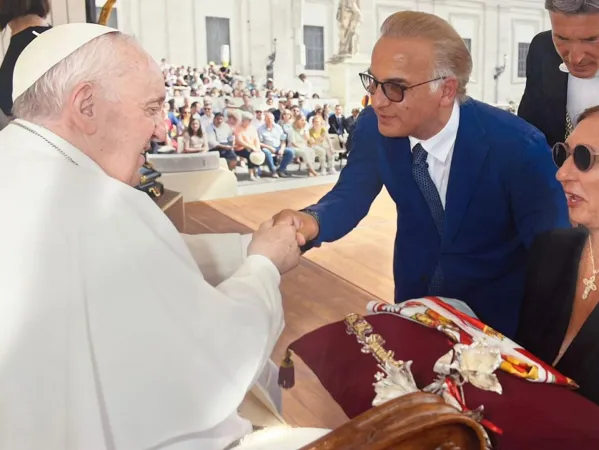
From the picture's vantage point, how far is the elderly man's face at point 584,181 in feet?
4.10

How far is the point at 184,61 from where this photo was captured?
10.5 ft

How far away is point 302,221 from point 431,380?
70 cm

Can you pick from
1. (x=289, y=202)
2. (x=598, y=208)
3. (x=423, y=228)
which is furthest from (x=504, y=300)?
(x=289, y=202)

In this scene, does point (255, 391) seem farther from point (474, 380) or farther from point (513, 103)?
point (513, 103)

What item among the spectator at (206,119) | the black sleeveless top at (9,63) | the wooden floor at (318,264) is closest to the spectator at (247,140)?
the spectator at (206,119)

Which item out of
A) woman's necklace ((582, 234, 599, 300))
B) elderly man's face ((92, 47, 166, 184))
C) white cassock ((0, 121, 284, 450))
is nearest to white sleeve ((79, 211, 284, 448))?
white cassock ((0, 121, 284, 450))

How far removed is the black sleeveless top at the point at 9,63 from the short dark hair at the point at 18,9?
0.20 meters

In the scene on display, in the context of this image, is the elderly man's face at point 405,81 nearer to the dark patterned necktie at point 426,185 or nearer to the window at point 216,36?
the dark patterned necktie at point 426,185

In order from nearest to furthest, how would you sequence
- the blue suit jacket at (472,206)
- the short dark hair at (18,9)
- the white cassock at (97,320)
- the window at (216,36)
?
1. the white cassock at (97,320)
2. the blue suit jacket at (472,206)
3. the short dark hair at (18,9)
4. the window at (216,36)

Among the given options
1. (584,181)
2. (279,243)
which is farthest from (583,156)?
(279,243)

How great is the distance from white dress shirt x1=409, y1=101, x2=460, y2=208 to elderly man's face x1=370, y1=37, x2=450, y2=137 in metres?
0.06

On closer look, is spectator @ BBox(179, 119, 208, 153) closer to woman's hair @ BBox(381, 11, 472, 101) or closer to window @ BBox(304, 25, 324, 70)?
window @ BBox(304, 25, 324, 70)

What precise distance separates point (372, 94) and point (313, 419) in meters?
1.26

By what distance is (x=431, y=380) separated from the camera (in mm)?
1262
